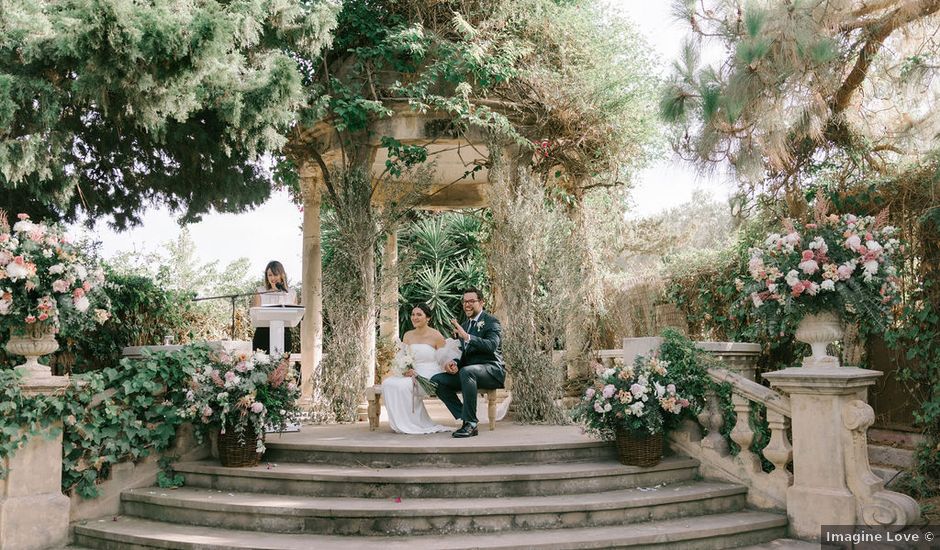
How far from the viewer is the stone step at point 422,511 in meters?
5.50

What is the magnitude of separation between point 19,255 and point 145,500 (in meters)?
2.22

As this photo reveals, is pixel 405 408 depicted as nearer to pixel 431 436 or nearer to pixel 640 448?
pixel 431 436

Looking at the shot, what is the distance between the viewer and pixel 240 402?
6285 millimetres

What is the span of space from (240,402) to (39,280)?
5.98ft

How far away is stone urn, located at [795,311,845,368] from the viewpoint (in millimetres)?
5816

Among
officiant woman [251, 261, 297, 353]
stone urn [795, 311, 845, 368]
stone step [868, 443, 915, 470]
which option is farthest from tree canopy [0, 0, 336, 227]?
stone step [868, 443, 915, 470]

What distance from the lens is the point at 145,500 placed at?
6.20 m

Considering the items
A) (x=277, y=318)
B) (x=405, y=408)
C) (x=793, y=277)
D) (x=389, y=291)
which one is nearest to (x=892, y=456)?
(x=793, y=277)

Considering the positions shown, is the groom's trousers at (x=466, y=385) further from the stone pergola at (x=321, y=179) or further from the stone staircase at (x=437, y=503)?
the stone pergola at (x=321, y=179)

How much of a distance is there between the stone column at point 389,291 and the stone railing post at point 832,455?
480cm

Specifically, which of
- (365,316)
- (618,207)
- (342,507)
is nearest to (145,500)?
(342,507)

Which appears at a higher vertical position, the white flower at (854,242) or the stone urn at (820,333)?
the white flower at (854,242)

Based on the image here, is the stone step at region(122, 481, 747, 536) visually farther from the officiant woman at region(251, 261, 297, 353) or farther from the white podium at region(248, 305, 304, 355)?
the officiant woman at region(251, 261, 297, 353)

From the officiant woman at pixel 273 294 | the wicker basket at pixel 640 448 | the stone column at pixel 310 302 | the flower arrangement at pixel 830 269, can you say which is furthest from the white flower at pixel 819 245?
the stone column at pixel 310 302
